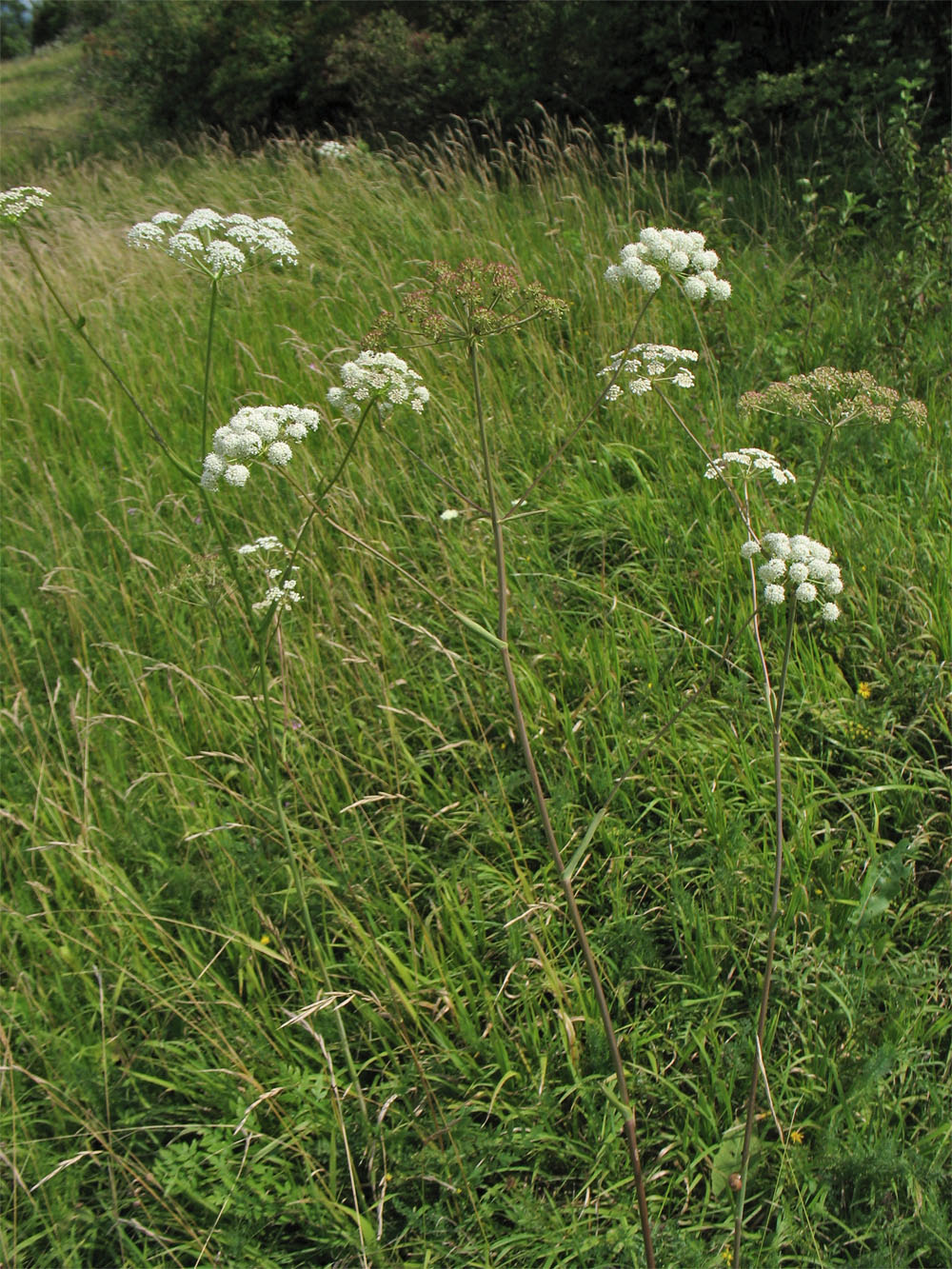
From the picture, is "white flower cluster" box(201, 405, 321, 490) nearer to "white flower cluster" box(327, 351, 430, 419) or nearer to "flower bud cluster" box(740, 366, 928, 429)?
"white flower cluster" box(327, 351, 430, 419)

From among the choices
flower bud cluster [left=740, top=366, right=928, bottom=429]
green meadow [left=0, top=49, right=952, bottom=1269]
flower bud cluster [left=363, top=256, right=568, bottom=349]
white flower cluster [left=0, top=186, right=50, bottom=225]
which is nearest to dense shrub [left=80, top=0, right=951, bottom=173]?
green meadow [left=0, top=49, right=952, bottom=1269]

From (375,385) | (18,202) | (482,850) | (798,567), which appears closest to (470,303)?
(375,385)

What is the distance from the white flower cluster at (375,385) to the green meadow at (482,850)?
0.95 feet

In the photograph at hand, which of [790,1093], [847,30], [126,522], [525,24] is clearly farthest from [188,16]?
[790,1093]

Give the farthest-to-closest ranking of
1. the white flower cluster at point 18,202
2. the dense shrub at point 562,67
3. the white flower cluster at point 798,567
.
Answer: the dense shrub at point 562,67, the white flower cluster at point 18,202, the white flower cluster at point 798,567

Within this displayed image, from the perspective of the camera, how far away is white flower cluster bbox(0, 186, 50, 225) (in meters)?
1.66

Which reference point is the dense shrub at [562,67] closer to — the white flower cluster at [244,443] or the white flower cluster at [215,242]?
the white flower cluster at [215,242]

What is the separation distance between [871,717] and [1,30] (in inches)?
3324

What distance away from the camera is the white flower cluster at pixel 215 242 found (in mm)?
1546

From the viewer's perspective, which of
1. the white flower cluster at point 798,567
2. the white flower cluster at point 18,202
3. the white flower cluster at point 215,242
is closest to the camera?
the white flower cluster at point 798,567

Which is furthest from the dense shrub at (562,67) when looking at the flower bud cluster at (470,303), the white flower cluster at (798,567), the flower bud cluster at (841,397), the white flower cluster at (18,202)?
the white flower cluster at (18,202)

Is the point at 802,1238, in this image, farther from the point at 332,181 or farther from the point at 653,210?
the point at 332,181

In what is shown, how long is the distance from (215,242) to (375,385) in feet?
→ 1.41

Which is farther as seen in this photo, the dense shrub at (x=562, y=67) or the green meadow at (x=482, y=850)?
the dense shrub at (x=562, y=67)
